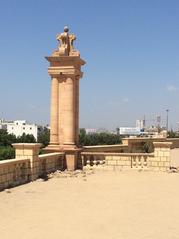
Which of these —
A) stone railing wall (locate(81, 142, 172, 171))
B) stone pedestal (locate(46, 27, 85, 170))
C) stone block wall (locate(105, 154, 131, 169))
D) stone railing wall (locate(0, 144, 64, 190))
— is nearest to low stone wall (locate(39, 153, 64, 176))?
stone railing wall (locate(0, 144, 64, 190))

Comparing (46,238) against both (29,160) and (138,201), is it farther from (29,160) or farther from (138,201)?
(29,160)

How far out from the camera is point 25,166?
12.7m

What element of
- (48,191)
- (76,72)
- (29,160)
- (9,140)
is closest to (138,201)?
(48,191)

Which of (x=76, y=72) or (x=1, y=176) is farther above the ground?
(x=76, y=72)

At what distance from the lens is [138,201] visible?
373 inches

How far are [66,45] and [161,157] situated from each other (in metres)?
5.53

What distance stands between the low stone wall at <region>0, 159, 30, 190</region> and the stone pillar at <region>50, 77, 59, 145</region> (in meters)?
3.43

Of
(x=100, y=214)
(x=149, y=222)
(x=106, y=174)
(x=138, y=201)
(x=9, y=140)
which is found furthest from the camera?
(x=9, y=140)

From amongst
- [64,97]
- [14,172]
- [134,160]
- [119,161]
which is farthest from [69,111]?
[14,172]

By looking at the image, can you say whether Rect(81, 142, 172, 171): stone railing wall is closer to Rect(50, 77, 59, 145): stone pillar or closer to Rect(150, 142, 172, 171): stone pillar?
Rect(150, 142, 172, 171): stone pillar

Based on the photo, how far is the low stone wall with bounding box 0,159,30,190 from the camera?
11062mm

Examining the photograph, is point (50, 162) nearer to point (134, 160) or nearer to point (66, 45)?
point (134, 160)

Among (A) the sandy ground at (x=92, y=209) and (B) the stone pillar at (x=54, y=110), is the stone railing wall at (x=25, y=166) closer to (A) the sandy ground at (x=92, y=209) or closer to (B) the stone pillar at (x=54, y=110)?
(A) the sandy ground at (x=92, y=209)

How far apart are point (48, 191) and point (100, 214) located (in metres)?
3.16
